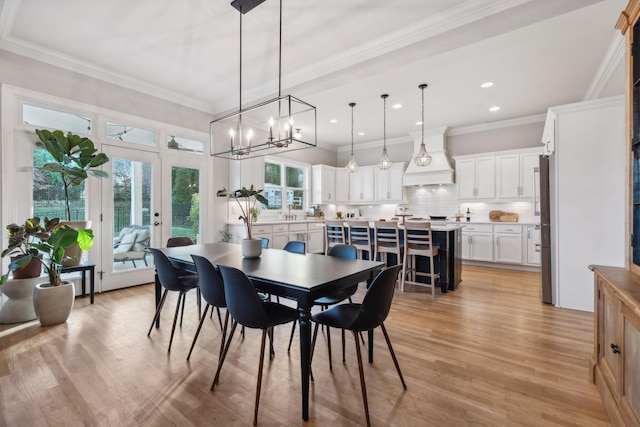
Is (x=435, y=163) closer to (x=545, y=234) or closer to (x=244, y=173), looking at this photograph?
(x=545, y=234)

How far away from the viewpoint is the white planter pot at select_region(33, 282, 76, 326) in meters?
2.96

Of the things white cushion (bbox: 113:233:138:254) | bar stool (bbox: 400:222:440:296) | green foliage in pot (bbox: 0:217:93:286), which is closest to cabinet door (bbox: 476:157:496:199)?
bar stool (bbox: 400:222:440:296)

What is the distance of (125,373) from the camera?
83.7 inches

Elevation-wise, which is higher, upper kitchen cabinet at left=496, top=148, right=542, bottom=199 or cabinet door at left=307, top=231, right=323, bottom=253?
upper kitchen cabinet at left=496, top=148, right=542, bottom=199

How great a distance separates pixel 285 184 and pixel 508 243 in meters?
4.82

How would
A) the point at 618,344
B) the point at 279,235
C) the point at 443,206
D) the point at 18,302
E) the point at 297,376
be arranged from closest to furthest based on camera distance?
1. the point at 618,344
2. the point at 297,376
3. the point at 18,302
4. the point at 279,235
5. the point at 443,206

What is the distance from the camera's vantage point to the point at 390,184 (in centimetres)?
741

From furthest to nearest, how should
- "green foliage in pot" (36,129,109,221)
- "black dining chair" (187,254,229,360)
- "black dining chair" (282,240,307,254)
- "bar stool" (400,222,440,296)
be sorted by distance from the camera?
"bar stool" (400,222,440,296) → "green foliage in pot" (36,129,109,221) → "black dining chair" (282,240,307,254) → "black dining chair" (187,254,229,360)

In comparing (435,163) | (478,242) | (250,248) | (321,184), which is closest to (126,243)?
(250,248)

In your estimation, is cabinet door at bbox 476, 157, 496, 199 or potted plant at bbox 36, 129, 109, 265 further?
cabinet door at bbox 476, 157, 496, 199

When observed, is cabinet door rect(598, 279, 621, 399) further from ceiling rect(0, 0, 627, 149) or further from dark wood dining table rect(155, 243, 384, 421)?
ceiling rect(0, 0, 627, 149)

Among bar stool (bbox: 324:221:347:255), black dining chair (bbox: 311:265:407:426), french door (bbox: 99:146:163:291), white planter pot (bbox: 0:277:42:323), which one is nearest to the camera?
black dining chair (bbox: 311:265:407:426)

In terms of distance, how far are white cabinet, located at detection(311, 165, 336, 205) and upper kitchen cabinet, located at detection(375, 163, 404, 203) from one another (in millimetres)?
1220

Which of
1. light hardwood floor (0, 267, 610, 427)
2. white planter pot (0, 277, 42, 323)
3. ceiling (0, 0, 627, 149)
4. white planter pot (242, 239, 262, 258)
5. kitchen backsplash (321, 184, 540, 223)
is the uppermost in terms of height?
ceiling (0, 0, 627, 149)
